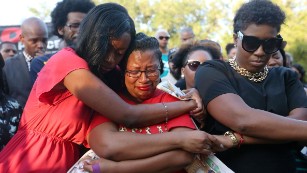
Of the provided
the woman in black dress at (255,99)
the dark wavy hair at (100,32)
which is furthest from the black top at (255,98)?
the dark wavy hair at (100,32)

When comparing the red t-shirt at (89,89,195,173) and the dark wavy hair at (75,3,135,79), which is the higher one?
the dark wavy hair at (75,3,135,79)

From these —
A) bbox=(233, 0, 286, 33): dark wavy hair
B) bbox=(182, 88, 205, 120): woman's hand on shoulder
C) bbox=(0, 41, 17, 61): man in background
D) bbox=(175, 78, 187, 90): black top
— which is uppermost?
bbox=(233, 0, 286, 33): dark wavy hair

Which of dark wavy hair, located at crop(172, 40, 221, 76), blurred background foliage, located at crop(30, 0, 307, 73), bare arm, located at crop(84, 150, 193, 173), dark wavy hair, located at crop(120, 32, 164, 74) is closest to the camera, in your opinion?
bare arm, located at crop(84, 150, 193, 173)

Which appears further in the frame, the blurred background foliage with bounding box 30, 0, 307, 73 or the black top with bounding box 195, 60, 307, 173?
the blurred background foliage with bounding box 30, 0, 307, 73

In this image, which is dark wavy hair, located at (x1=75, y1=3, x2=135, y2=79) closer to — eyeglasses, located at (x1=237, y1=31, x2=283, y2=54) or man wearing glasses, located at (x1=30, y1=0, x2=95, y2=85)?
eyeglasses, located at (x1=237, y1=31, x2=283, y2=54)

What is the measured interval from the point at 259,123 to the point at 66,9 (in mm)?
2484

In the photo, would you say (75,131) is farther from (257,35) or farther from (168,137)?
(257,35)

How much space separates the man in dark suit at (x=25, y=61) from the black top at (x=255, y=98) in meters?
2.13

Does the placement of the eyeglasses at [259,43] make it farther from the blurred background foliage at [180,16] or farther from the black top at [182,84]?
the blurred background foliage at [180,16]

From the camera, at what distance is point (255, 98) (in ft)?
9.29

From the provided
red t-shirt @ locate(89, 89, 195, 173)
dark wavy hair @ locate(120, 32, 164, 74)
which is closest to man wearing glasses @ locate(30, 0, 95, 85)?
dark wavy hair @ locate(120, 32, 164, 74)

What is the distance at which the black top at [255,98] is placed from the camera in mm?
2768

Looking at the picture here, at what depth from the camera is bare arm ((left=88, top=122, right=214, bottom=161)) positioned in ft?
8.36

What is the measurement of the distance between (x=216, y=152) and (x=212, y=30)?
95.1 ft
